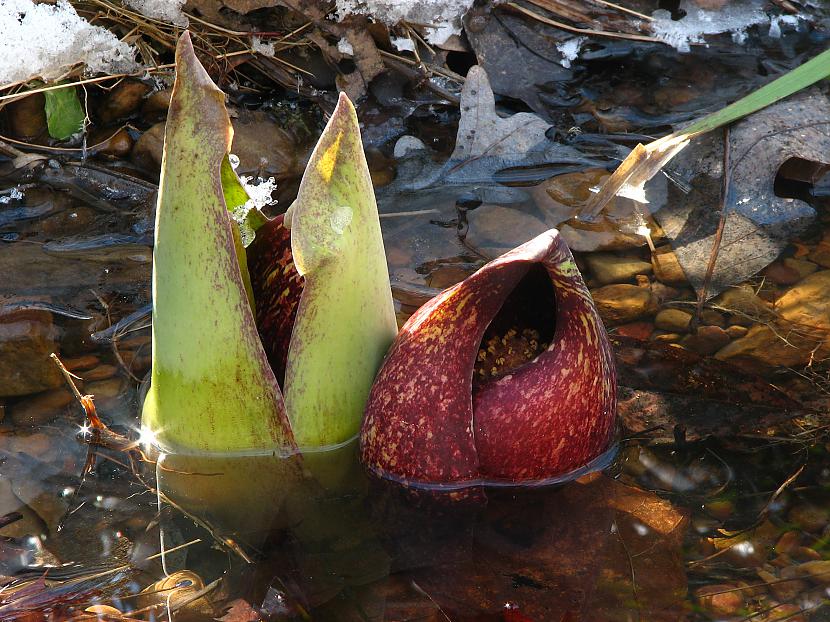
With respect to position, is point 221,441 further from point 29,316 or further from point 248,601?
point 29,316

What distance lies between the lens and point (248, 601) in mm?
1850

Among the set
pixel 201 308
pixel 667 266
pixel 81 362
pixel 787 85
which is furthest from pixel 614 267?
pixel 81 362

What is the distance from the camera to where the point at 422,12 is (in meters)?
3.64

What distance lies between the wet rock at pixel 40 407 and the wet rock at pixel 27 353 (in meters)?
0.03

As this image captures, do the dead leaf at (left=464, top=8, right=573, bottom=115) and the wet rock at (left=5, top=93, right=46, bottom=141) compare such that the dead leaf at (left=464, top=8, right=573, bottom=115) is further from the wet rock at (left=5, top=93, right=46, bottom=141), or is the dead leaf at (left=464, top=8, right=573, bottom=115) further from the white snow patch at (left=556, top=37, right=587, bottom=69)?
the wet rock at (left=5, top=93, right=46, bottom=141)

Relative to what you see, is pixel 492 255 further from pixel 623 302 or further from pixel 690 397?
pixel 690 397

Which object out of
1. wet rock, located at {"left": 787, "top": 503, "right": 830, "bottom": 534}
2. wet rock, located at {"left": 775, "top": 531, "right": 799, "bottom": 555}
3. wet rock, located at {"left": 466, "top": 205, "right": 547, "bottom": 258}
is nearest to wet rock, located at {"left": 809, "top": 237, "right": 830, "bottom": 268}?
wet rock, located at {"left": 466, "top": 205, "right": 547, "bottom": 258}

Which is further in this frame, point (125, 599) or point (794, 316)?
point (794, 316)

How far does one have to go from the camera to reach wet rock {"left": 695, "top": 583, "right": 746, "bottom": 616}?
5.96 feet

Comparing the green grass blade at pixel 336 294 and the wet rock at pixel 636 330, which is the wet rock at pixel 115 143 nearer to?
the green grass blade at pixel 336 294

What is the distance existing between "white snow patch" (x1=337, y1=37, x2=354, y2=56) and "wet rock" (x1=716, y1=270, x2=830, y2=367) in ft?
6.21

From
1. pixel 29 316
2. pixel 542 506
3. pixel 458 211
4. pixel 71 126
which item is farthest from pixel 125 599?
pixel 71 126

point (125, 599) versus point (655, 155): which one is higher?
point (655, 155)

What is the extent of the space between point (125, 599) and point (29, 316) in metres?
1.13
